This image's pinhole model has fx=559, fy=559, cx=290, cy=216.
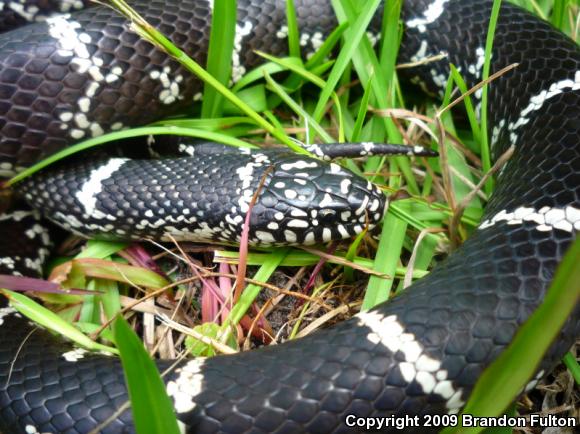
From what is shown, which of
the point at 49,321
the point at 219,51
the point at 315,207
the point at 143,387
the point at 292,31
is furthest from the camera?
the point at 292,31

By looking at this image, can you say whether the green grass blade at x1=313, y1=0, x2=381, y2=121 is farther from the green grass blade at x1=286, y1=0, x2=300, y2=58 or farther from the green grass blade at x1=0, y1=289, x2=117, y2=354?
the green grass blade at x1=0, y1=289, x2=117, y2=354

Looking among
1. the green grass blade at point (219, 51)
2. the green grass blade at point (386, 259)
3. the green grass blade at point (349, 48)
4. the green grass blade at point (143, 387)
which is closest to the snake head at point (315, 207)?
the green grass blade at point (386, 259)

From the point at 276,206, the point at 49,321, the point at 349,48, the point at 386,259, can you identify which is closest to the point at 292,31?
the point at 349,48

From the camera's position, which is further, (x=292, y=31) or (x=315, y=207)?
(x=292, y=31)

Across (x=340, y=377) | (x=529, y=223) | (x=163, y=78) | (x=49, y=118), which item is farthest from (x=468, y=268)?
(x=49, y=118)

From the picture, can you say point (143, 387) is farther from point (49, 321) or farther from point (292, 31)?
point (292, 31)

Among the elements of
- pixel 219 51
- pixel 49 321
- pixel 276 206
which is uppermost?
pixel 219 51
